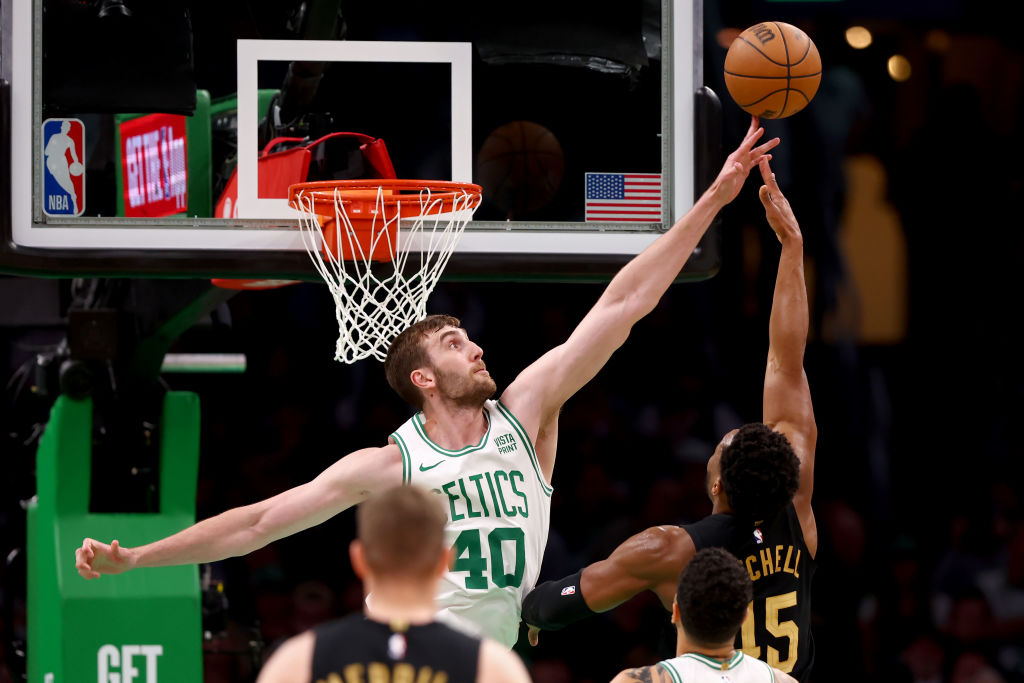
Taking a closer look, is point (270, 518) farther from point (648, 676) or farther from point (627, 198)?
point (627, 198)

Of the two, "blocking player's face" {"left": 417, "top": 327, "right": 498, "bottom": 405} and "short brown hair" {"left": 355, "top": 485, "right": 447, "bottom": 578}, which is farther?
"blocking player's face" {"left": 417, "top": 327, "right": 498, "bottom": 405}

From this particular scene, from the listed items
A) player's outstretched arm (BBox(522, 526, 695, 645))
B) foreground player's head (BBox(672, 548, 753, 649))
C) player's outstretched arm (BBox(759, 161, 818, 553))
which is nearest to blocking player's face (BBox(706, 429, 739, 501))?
player's outstretched arm (BBox(522, 526, 695, 645))

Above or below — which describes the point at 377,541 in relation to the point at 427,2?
below

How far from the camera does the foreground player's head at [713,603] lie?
3.16 metres

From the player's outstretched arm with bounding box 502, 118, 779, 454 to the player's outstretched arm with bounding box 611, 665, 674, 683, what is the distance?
0.94 m

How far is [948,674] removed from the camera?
27.7ft

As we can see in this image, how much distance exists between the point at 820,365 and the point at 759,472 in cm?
545

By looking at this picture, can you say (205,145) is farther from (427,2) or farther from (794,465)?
(794,465)

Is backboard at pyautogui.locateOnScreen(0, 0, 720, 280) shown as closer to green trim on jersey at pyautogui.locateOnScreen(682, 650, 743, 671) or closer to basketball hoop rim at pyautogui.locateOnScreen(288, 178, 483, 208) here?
basketball hoop rim at pyautogui.locateOnScreen(288, 178, 483, 208)

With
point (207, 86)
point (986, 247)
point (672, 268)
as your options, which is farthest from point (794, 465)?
point (986, 247)

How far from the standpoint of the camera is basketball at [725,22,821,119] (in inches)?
172

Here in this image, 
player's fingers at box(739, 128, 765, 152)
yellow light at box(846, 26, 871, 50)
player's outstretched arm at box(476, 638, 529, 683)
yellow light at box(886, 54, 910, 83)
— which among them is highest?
yellow light at box(846, 26, 871, 50)

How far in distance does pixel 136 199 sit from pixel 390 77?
1.16m

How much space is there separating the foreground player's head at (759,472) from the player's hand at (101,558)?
1626mm
